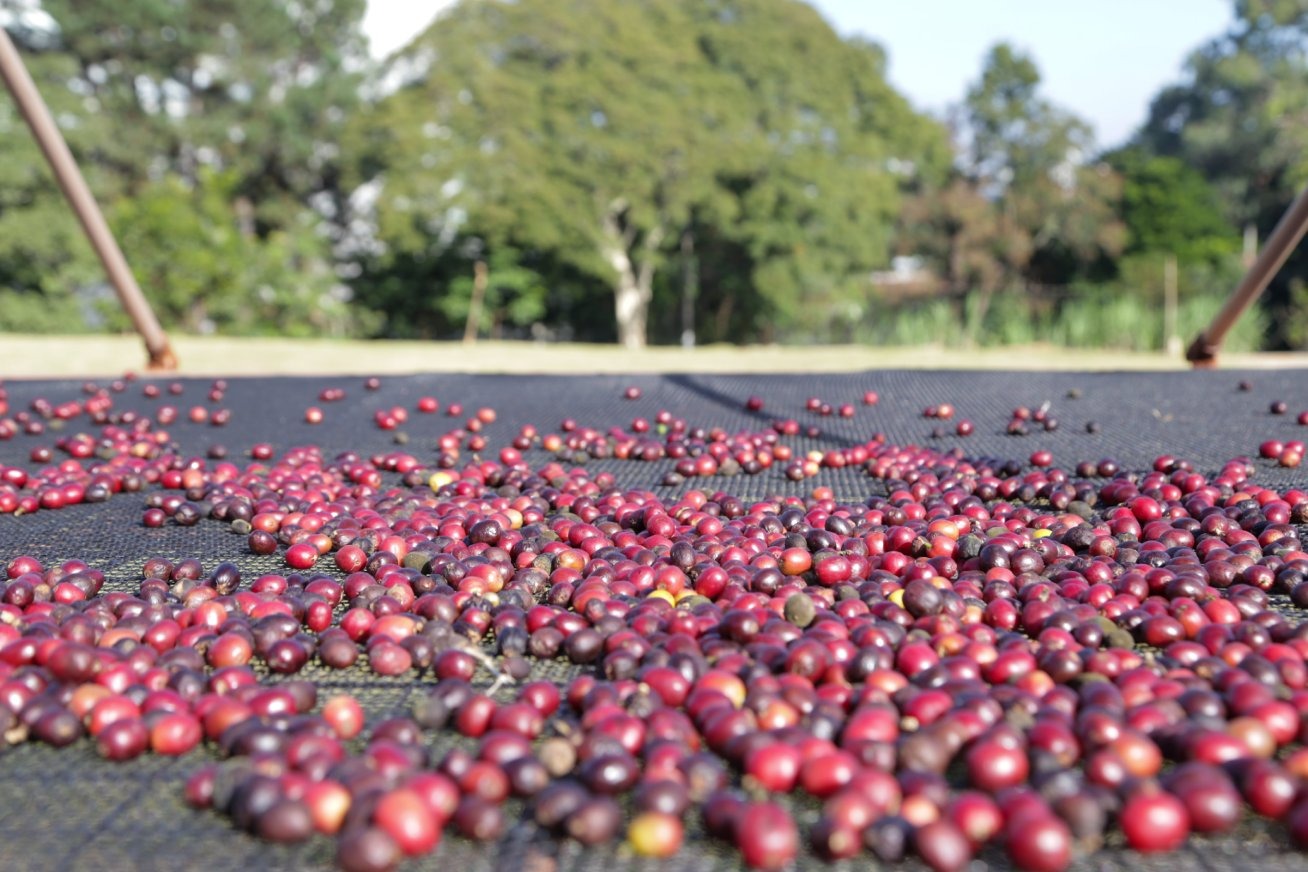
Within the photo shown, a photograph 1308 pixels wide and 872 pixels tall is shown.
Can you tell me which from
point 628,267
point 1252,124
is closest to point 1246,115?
point 1252,124

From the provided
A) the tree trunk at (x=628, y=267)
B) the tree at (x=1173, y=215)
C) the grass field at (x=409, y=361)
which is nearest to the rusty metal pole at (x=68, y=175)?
the grass field at (x=409, y=361)

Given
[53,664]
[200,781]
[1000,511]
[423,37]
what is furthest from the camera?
[423,37]

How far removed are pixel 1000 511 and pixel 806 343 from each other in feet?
76.8

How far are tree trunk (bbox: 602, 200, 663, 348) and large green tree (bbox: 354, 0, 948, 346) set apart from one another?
0.05 m

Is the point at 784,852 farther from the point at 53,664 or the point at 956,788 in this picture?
the point at 53,664

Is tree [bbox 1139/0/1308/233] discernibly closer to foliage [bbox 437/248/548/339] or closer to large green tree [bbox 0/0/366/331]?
foliage [bbox 437/248/548/339]

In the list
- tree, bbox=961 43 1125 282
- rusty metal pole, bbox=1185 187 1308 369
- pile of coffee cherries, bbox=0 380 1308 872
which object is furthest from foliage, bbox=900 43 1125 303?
pile of coffee cherries, bbox=0 380 1308 872

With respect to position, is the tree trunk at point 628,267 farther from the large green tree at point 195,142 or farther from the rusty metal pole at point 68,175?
the rusty metal pole at point 68,175

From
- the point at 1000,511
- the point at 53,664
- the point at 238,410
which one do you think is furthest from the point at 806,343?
the point at 53,664

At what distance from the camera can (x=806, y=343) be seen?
26391 millimetres

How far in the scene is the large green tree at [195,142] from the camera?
21.9 metres

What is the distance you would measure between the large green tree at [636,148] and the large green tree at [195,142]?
2925mm

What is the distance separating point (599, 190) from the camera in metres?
21.5

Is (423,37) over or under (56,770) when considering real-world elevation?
over
